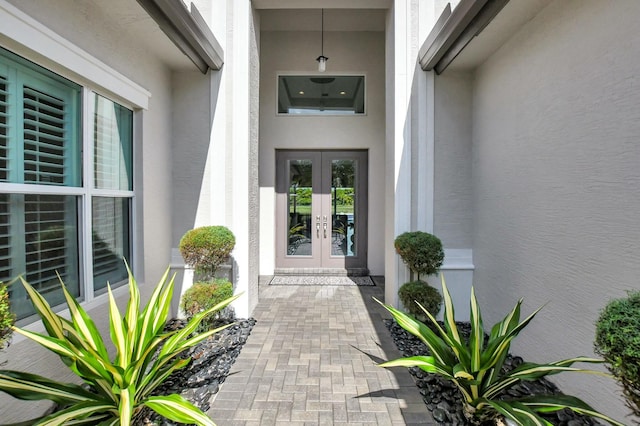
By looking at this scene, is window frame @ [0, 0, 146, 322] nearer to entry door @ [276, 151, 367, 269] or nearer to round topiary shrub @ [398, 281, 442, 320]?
round topiary shrub @ [398, 281, 442, 320]

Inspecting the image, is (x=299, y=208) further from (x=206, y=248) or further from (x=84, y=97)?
(x=84, y=97)

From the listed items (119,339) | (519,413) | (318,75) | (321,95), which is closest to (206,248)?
(119,339)

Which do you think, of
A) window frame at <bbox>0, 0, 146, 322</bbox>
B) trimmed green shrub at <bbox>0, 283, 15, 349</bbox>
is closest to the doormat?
window frame at <bbox>0, 0, 146, 322</bbox>

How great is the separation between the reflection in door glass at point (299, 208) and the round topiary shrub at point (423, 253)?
10.3 feet

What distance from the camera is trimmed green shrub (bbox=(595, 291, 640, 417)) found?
55.4 inches

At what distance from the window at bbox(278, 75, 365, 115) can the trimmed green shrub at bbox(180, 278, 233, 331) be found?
13.3ft

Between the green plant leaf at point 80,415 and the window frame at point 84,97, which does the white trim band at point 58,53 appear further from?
the green plant leaf at point 80,415

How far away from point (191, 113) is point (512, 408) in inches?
174

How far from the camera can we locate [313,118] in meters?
6.36

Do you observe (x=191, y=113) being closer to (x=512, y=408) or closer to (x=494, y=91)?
(x=494, y=91)

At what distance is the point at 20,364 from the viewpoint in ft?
6.96

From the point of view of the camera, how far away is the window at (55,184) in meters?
2.13

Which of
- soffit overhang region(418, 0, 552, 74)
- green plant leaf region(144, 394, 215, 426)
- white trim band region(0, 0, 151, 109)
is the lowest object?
green plant leaf region(144, 394, 215, 426)

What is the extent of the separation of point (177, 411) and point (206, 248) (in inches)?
78.5
